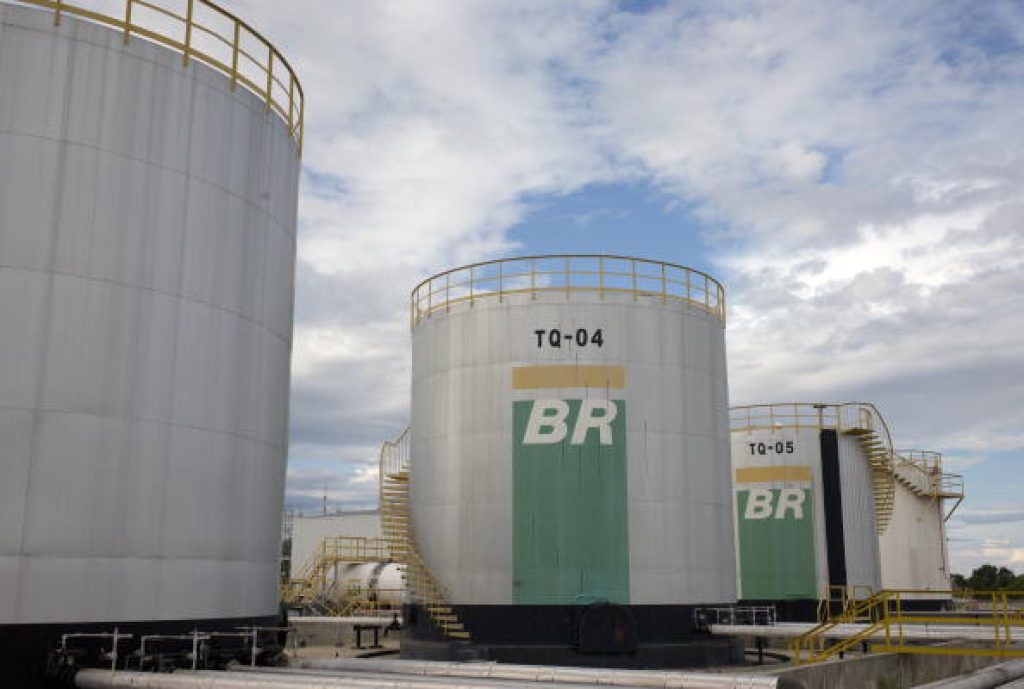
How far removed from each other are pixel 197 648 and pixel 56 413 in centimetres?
443

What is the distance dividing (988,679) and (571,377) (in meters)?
12.7

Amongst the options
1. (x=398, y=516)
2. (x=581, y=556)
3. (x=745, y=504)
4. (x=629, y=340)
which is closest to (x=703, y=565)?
(x=581, y=556)

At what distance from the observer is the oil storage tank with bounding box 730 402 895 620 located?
1722 inches

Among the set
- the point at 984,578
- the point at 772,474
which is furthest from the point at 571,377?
the point at 984,578

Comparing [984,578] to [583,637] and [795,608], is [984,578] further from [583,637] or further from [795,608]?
[583,637]

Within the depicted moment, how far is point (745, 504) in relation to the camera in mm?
44344

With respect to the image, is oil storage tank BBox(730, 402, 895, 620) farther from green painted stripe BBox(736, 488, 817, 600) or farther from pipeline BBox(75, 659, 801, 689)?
pipeline BBox(75, 659, 801, 689)

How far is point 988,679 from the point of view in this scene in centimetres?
2311

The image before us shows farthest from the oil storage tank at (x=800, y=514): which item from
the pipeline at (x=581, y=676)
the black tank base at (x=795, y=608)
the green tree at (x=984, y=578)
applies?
the green tree at (x=984, y=578)

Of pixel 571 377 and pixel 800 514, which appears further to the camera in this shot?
pixel 800 514

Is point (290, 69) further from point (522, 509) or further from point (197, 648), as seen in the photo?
point (522, 509)

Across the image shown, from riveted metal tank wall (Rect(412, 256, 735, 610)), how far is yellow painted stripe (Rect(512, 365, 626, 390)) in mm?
32

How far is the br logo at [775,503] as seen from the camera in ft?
145

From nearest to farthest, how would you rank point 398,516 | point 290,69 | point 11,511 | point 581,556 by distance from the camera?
point 11,511
point 290,69
point 581,556
point 398,516
